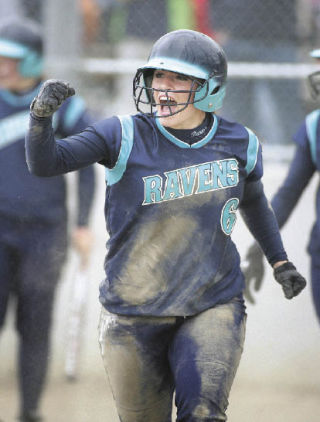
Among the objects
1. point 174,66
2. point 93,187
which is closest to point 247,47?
point 93,187

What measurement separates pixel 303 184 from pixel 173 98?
139cm

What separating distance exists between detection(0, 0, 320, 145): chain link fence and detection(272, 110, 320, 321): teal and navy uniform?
160 cm

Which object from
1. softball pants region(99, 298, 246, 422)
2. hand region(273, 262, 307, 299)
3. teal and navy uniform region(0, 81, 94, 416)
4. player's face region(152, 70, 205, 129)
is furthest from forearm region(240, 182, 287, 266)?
teal and navy uniform region(0, 81, 94, 416)

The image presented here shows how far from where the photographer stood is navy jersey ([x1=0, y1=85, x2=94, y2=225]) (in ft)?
16.9

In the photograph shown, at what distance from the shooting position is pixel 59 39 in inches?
252

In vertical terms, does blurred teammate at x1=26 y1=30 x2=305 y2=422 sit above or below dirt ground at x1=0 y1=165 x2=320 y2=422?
above

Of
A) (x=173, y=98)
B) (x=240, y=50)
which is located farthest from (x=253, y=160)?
(x=240, y=50)

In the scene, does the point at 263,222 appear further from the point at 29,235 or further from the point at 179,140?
the point at 29,235

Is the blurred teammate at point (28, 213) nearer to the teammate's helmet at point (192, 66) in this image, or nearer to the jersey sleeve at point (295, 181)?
the jersey sleeve at point (295, 181)

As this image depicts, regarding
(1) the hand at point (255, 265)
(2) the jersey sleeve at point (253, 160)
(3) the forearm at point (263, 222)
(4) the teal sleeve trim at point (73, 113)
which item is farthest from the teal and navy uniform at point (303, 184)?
(4) the teal sleeve trim at point (73, 113)

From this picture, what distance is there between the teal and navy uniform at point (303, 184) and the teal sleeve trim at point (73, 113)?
1200 mm

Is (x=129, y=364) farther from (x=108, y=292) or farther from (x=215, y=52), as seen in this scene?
(x=215, y=52)

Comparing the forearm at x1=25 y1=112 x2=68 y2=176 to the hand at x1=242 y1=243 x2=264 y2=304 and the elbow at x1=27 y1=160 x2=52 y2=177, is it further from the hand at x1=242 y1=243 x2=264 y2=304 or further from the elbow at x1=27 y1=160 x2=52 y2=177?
the hand at x1=242 y1=243 x2=264 y2=304

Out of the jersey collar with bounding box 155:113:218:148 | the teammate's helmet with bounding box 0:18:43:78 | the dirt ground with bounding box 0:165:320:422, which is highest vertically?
the teammate's helmet with bounding box 0:18:43:78
